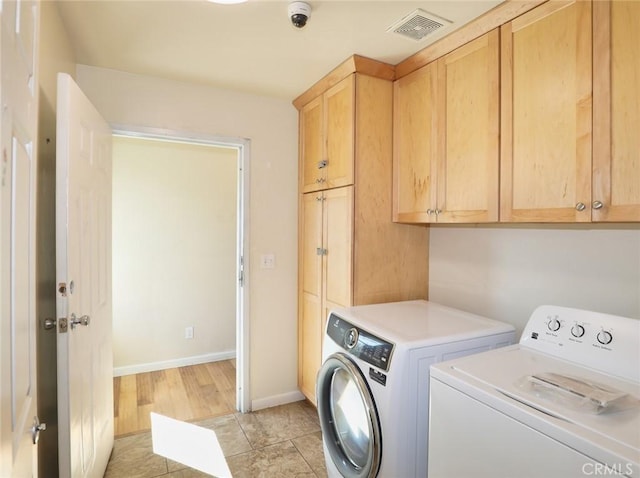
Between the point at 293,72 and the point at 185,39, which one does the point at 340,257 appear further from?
the point at 185,39

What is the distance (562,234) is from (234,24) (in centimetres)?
179

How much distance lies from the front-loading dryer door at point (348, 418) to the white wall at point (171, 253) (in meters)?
2.12

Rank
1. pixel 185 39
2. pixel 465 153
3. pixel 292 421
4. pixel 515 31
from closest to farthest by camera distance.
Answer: pixel 515 31, pixel 465 153, pixel 185 39, pixel 292 421

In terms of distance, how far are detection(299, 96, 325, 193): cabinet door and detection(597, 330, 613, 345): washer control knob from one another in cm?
162

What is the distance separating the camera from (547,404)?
942mm

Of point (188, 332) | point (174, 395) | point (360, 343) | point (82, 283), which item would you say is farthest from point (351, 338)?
point (188, 332)

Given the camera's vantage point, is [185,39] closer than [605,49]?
No

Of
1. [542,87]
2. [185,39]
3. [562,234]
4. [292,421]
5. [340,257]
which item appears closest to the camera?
[542,87]

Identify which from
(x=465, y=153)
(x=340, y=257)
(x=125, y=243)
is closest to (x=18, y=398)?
(x=340, y=257)

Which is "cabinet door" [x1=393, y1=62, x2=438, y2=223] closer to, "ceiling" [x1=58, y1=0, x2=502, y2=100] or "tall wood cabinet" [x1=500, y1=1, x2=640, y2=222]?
"ceiling" [x1=58, y1=0, x2=502, y2=100]

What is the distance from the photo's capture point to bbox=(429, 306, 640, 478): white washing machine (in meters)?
0.82

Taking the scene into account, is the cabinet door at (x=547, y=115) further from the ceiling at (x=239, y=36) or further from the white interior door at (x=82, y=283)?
the white interior door at (x=82, y=283)

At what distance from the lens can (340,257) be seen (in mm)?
2168

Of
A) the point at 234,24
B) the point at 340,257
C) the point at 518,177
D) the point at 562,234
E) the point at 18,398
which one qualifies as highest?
the point at 234,24
